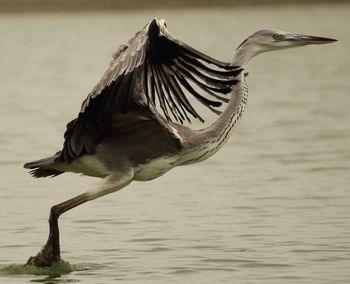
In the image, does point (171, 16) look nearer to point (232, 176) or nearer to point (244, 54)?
point (232, 176)

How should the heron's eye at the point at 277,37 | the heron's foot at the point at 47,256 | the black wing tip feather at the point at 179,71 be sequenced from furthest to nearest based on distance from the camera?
1. the heron's eye at the point at 277,37
2. the heron's foot at the point at 47,256
3. the black wing tip feather at the point at 179,71

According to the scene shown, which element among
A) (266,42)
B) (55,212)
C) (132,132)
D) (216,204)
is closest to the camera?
(55,212)

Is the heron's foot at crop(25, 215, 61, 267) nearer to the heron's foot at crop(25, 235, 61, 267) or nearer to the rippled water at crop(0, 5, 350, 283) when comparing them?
the heron's foot at crop(25, 235, 61, 267)

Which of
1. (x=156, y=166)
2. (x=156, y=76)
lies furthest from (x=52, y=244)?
(x=156, y=76)

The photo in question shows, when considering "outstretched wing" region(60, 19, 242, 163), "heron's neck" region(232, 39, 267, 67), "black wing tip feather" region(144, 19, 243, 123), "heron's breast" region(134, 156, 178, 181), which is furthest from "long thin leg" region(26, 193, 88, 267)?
"heron's neck" region(232, 39, 267, 67)

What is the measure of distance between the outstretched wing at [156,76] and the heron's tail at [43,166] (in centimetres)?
45

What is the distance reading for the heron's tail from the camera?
32.0 ft

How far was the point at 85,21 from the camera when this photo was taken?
52125mm

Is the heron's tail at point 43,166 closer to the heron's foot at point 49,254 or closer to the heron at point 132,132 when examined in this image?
the heron at point 132,132

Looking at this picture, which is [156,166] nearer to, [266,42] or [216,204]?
[266,42]

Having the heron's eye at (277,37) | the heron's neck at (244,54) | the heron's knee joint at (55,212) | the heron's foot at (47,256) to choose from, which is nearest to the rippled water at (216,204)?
the heron's foot at (47,256)

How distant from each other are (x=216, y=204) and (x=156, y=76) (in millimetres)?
3197

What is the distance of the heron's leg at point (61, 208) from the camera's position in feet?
31.2

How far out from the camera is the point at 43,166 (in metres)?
9.80
